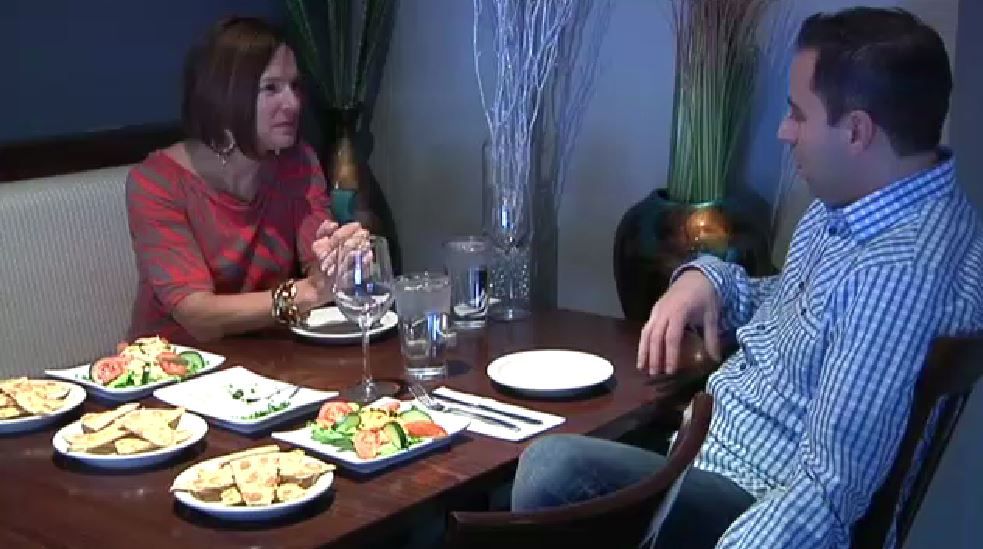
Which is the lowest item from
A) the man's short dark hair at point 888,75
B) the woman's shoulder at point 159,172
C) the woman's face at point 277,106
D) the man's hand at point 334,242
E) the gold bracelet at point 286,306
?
the gold bracelet at point 286,306

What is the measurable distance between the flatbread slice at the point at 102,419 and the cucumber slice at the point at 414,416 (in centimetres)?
37

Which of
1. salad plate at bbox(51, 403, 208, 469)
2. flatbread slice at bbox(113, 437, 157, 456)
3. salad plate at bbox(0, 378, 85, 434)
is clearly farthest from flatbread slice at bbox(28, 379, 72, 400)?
flatbread slice at bbox(113, 437, 157, 456)

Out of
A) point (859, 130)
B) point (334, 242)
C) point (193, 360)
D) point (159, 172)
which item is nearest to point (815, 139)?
point (859, 130)

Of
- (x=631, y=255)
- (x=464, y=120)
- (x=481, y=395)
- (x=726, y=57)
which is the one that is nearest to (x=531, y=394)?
(x=481, y=395)

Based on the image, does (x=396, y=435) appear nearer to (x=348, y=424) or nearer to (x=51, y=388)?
(x=348, y=424)

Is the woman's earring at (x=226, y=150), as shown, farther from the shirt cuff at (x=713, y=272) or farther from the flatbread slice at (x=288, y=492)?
the flatbread slice at (x=288, y=492)

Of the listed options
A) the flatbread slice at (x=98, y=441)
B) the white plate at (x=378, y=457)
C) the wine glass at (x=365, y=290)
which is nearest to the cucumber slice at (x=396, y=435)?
the white plate at (x=378, y=457)

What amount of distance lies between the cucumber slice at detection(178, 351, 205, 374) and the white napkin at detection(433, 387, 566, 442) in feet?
1.28

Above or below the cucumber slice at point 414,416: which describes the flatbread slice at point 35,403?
below

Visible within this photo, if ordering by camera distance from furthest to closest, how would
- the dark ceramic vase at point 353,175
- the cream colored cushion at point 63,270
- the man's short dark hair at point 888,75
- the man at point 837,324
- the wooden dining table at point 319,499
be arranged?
1. the dark ceramic vase at point 353,175
2. the cream colored cushion at point 63,270
3. the man's short dark hair at point 888,75
4. the man at point 837,324
5. the wooden dining table at point 319,499

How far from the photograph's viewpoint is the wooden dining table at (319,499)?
1417 mm

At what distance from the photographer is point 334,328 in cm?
219

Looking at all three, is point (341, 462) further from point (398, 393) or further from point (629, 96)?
point (629, 96)

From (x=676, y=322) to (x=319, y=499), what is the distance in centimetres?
70
